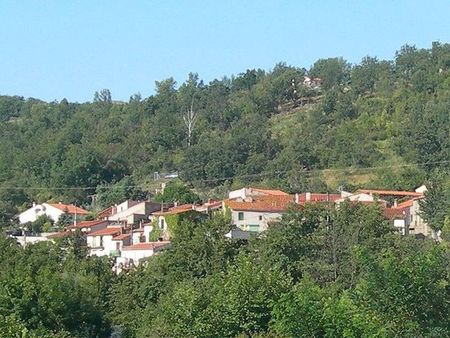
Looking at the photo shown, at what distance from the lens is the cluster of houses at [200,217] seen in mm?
41188

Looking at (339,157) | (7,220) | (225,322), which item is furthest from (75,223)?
(225,322)

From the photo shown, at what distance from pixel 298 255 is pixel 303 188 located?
69.2 ft

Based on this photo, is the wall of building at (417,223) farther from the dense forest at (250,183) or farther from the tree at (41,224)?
the tree at (41,224)

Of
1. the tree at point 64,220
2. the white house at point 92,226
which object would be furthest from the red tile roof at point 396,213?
the tree at point 64,220

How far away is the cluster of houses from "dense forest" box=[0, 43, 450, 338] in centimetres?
139

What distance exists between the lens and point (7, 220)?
56312 mm

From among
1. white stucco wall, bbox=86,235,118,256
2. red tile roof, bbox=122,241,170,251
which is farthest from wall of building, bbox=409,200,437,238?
white stucco wall, bbox=86,235,118,256

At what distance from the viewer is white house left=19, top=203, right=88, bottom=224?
55.1 metres

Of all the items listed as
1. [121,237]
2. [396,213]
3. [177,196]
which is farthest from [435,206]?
[177,196]

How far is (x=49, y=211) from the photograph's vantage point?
55750mm

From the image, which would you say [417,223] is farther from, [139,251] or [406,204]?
[139,251]

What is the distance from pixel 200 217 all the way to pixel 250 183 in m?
19.4

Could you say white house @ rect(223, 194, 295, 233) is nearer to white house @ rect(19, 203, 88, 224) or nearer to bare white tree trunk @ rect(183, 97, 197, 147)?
white house @ rect(19, 203, 88, 224)

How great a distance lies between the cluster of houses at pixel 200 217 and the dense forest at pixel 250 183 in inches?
54.8
